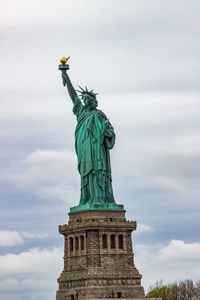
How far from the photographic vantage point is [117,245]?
57656 millimetres

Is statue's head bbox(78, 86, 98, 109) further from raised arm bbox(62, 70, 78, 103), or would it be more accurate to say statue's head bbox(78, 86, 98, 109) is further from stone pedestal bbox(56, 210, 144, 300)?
stone pedestal bbox(56, 210, 144, 300)

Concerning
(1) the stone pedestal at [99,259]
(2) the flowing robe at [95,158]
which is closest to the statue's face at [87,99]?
(2) the flowing robe at [95,158]

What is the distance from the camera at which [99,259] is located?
186ft

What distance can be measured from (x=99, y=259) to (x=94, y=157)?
7.79m

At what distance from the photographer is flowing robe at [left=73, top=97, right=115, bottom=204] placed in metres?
58.8

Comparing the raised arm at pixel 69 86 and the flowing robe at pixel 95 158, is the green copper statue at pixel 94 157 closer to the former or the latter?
the flowing robe at pixel 95 158

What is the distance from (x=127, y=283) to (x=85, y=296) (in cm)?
329

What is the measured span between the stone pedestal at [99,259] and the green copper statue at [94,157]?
115cm

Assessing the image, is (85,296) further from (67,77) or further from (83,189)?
(67,77)

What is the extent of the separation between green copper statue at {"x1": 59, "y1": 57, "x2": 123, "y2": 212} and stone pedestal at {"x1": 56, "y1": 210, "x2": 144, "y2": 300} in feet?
3.76

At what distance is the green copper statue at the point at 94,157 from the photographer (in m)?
58.7

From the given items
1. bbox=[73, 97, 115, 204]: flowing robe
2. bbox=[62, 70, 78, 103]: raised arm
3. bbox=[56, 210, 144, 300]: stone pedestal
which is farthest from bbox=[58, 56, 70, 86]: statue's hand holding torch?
bbox=[56, 210, 144, 300]: stone pedestal

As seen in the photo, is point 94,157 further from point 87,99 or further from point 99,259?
point 99,259

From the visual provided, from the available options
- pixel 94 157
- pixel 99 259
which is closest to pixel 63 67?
pixel 94 157
